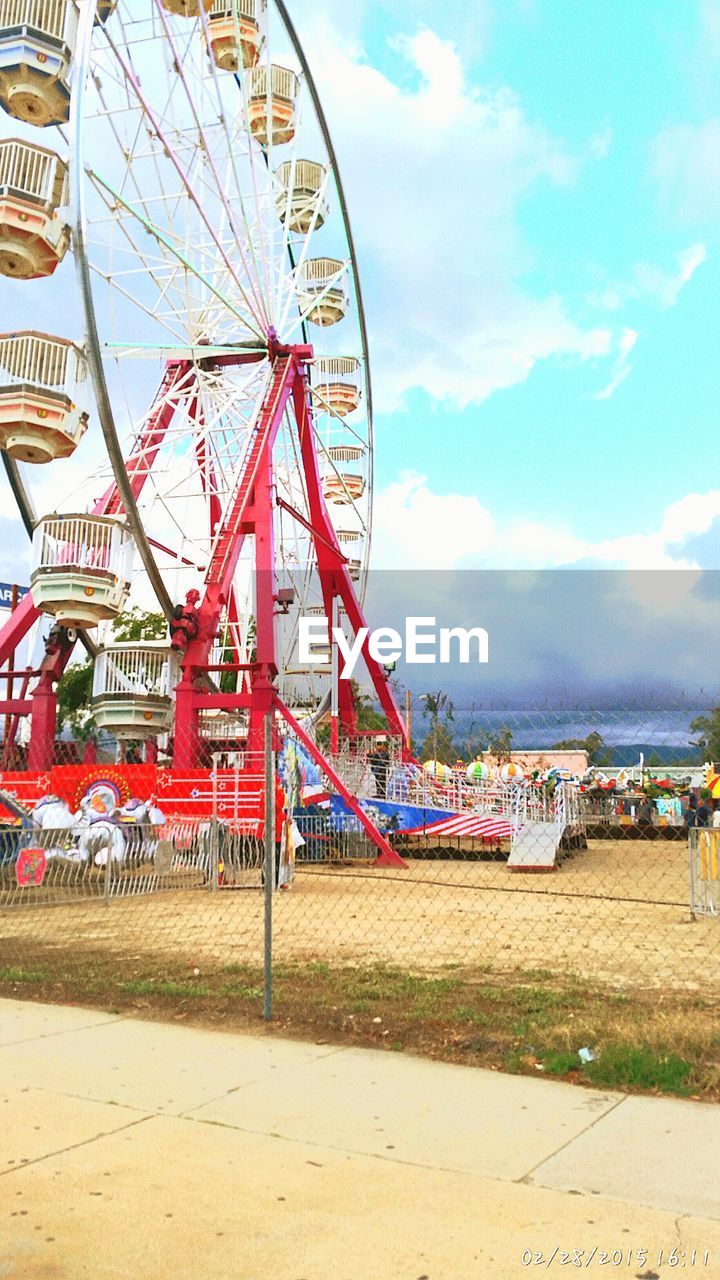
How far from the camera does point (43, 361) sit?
22141mm

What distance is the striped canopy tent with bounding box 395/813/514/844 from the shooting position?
27031 mm

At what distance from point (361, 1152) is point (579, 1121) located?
1.04 meters

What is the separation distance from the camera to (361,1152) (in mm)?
4508

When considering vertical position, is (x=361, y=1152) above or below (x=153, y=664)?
below

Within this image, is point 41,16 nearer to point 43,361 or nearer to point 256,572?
point 43,361

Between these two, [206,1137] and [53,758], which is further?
[53,758]

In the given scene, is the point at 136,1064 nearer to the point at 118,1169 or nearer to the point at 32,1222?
the point at 118,1169

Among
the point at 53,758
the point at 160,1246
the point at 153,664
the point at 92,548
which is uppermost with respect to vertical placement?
the point at 92,548

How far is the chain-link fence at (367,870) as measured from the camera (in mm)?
10602

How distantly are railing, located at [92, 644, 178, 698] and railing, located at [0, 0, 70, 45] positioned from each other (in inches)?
590

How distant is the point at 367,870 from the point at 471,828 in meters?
4.88

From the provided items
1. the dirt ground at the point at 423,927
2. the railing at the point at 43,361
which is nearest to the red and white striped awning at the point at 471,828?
the dirt ground at the point at 423,927

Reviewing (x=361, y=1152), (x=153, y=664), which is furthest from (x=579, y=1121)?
(x=153, y=664)
